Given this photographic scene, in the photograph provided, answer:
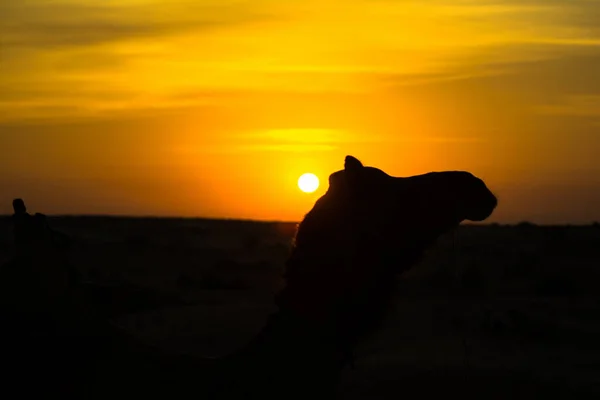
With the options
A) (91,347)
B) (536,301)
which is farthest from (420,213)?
(536,301)

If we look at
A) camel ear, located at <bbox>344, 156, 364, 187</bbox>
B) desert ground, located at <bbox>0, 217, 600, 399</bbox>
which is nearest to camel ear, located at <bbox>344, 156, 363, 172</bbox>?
camel ear, located at <bbox>344, 156, 364, 187</bbox>

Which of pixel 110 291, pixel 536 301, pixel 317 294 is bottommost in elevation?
pixel 317 294

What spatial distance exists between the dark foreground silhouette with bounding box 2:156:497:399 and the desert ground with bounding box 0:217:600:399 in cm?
35

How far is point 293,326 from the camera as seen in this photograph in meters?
8.08

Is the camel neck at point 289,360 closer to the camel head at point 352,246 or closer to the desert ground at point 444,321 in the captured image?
the camel head at point 352,246

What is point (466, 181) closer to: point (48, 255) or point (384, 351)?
point (48, 255)

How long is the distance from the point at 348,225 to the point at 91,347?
5.92 feet

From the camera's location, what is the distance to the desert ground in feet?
60.6

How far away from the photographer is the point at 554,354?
22391 millimetres

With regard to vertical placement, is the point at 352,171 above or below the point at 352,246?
above

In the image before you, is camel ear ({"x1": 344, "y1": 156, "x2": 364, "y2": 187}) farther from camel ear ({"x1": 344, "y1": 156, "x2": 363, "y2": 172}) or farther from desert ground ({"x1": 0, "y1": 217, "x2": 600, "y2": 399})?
desert ground ({"x1": 0, "y1": 217, "x2": 600, "y2": 399})

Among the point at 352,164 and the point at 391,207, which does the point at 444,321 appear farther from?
the point at 352,164

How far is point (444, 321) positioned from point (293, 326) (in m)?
18.9

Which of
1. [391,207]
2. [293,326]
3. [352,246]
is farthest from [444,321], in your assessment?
[293,326]
